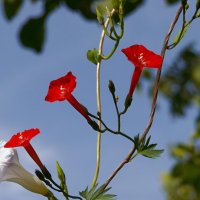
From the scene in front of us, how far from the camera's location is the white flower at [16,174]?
107 cm

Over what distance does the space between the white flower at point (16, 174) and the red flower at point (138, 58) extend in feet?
0.72

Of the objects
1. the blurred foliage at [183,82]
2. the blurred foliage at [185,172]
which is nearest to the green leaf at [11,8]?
the blurred foliage at [185,172]

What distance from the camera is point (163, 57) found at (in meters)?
1.04

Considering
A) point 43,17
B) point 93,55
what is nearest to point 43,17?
point 43,17

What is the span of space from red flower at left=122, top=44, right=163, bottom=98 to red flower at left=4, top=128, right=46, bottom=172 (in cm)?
17

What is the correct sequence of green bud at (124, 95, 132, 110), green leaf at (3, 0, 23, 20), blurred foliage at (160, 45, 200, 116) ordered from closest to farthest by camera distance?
green bud at (124, 95, 132, 110), green leaf at (3, 0, 23, 20), blurred foliage at (160, 45, 200, 116)

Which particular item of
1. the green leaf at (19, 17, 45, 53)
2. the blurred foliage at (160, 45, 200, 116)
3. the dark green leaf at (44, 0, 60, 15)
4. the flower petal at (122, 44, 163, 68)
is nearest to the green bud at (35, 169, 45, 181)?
the flower petal at (122, 44, 163, 68)

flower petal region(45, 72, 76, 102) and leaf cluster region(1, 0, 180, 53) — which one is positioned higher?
leaf cluster region(1, 0, 180, 53)

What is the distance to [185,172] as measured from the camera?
21.0ft

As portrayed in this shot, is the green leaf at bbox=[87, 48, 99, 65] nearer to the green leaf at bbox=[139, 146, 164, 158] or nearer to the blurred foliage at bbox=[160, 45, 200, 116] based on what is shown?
the green leaf at bbox=[139, 146, 164, 158]

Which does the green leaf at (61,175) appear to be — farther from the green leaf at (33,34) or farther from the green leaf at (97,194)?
the green leaf at (33,34)

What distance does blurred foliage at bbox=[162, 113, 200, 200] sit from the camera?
617 cm

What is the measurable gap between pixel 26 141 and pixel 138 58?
9.1 inches

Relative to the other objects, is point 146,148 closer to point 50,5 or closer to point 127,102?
point 127,102
